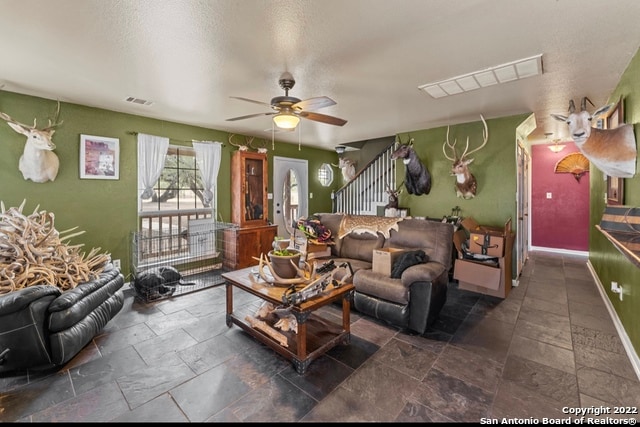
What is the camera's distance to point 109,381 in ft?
6.62

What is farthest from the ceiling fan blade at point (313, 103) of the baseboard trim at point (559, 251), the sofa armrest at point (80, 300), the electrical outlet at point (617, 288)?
the baseboard trim at point (559, 251)

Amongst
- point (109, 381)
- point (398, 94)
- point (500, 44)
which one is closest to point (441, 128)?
point (398, 94)

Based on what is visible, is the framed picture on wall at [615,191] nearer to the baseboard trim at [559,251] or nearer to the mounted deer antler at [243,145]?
the baseboard trim at [559,251]

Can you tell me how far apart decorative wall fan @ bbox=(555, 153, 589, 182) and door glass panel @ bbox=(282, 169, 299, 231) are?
5.82 meters

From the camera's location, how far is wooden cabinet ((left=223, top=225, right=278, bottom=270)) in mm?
4746

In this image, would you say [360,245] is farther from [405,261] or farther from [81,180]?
[81,180]

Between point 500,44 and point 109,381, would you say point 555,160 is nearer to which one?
point 500,44

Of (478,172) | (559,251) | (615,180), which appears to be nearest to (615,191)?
(615,180)

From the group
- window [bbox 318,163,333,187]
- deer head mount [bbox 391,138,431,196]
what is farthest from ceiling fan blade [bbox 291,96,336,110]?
window [bbox 318,163,333,187]

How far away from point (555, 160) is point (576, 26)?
17.7 ft

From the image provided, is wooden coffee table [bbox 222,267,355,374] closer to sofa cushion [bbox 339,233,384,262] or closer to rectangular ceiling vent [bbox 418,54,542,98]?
sofa cushion [bbox 339,233,384,262]

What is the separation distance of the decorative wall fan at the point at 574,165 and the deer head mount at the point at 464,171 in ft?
9.77

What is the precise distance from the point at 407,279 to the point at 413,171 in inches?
104

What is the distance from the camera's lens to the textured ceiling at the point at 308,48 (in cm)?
180
